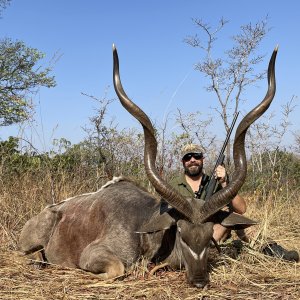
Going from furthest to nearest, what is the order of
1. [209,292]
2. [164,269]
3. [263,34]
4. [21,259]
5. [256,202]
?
1. [263,34]
2. [256,202]
3. [21,259]
4. [164,269]
5. [209,292]

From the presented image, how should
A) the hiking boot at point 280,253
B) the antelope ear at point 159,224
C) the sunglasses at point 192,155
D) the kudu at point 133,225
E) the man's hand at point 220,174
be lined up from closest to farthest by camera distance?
the kudu at point 133,225, the antelope ear at point 159,224, the hiking boot at point 280,253, the man's hand at point 220,174, the sunglasses at point 192,155

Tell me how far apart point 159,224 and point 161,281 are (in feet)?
1.71

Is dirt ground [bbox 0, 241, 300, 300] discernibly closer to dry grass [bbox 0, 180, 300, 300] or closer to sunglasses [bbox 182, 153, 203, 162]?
dry grass [bbox 0, 180, 300, 300]

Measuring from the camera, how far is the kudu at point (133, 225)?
4562 mm

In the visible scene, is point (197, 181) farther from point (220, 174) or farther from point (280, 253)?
point (280, 253)

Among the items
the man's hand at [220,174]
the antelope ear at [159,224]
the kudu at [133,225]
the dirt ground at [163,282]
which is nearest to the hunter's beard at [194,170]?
the man's hand at [220,174]

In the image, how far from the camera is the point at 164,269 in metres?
5.07

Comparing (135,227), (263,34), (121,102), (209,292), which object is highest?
(263,34)

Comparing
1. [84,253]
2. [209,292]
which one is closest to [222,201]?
[209,292]

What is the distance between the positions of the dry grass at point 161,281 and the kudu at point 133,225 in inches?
6.1

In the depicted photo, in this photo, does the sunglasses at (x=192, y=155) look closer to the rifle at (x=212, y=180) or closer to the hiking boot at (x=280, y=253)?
the rifle at (x=212, y=180)

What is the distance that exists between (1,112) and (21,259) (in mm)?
12122

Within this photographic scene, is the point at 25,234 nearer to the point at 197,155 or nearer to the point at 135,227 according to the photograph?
the point at 135,227

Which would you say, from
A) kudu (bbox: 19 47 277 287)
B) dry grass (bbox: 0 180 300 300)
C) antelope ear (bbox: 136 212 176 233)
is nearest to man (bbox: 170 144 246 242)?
dry grass (bbox: 0 180 300 300)
